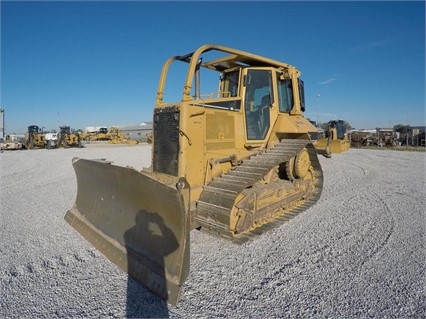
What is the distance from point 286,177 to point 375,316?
3507 mm

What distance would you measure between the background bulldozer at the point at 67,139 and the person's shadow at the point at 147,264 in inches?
1306

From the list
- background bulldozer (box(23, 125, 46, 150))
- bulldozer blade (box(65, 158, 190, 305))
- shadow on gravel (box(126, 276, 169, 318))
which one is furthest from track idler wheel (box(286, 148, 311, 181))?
background bulldozer (box(23, 125, 46, 150))

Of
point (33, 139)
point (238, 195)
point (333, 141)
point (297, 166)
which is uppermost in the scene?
point (33, 139)

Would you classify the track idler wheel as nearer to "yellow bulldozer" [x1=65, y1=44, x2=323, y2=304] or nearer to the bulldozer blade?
"yellow bulldozer" [x1=65, y1=44, x2=323, y2=304]

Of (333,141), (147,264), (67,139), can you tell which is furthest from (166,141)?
(67,139)

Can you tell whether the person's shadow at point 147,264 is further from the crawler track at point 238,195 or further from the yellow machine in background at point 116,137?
the yellow machine in background at point 116,137

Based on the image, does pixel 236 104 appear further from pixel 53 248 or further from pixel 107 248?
pixel 53 248

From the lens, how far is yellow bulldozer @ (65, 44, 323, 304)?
3.17 metres

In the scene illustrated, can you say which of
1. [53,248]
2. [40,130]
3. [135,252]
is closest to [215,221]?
[135,252]

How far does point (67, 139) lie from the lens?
1283 inches

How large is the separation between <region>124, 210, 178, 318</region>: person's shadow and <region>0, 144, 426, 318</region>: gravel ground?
2 centimetres

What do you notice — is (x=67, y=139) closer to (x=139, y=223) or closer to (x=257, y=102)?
(x=257, y=102)

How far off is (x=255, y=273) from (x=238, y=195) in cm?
115

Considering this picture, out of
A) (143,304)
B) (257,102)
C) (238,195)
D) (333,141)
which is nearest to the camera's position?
(143,304)
